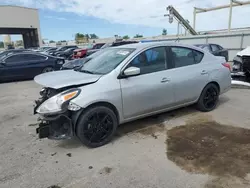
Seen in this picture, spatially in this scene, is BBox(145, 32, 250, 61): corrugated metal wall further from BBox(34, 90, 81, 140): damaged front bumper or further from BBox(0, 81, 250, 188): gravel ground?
BBox(34, 90, 81, 140): damaged front bumper

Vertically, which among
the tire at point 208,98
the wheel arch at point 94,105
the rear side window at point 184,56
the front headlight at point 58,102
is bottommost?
the tire at point 208,98

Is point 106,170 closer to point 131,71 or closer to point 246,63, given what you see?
point 131,71

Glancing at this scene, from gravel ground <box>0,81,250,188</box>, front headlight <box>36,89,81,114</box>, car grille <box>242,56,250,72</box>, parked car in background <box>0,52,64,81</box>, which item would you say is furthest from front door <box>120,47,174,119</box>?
parked car in background <box>0,52,64,81</box>

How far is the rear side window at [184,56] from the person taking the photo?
174 inches

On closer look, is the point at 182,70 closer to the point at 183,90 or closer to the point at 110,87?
the point at 183,90

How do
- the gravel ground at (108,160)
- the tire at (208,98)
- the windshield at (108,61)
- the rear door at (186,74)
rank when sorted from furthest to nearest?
the tire at (208,98), the rear door at (186,74), the windshield at (108,61), the gravel ground at (108,160)

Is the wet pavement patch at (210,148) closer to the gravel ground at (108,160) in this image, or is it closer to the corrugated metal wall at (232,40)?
the gravel ground at (108,160)

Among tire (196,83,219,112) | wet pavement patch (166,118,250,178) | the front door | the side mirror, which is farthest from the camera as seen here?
tire (196,83,219,112)

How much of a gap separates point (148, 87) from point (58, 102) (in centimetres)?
159

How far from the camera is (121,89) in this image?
144 inches

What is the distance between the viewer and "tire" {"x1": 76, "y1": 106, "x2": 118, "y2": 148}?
3.39 m

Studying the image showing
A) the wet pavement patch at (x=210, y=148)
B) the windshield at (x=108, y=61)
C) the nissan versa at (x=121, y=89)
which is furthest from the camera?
the windshield at (x=108, y=61)

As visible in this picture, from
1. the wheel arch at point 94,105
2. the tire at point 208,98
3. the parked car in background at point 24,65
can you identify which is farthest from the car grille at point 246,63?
the parked car in background at point 24,65

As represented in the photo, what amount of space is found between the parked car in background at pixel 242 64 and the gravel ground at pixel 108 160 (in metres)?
2.41
